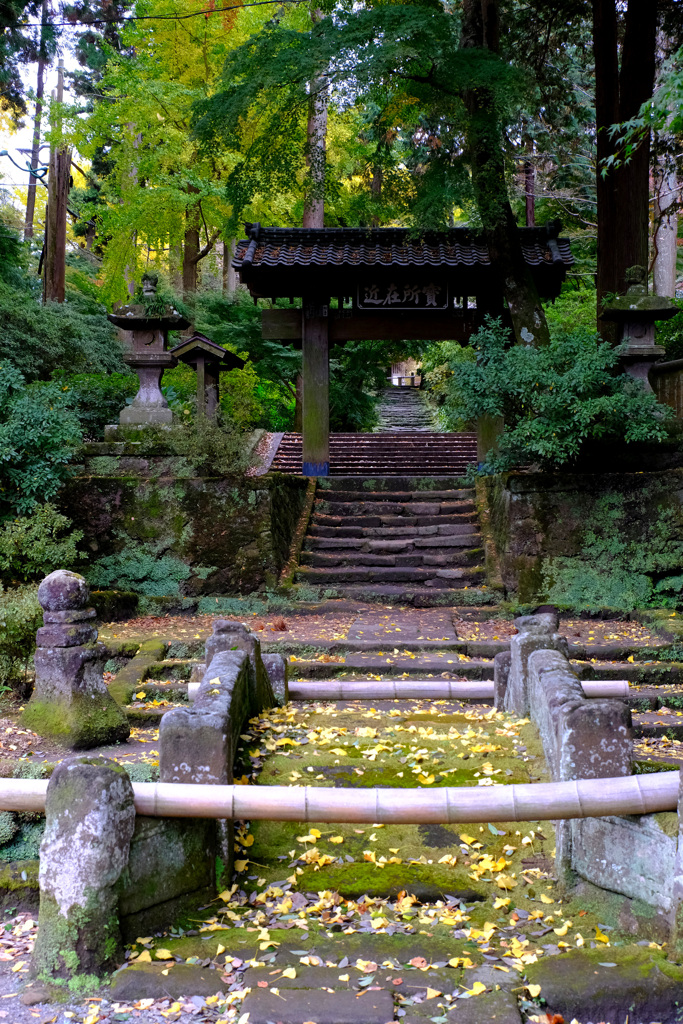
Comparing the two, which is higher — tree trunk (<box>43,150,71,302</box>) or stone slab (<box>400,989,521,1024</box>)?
tree trunk (<box>43,150,71,302</box>)

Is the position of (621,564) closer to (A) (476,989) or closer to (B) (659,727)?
(B) (659,727)

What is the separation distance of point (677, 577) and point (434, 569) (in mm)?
3023

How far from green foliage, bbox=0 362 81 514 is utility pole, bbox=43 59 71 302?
11.7 m

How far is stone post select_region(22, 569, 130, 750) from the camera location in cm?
504

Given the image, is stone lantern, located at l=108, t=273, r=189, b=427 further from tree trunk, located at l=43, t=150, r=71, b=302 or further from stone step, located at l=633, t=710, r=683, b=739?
tree trunk, located at l=43, t=150, r=71, b=302

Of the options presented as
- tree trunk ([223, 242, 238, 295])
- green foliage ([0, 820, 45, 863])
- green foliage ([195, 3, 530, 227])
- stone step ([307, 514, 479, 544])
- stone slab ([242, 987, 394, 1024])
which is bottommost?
stone slab ([242, 987, 394, 1024])

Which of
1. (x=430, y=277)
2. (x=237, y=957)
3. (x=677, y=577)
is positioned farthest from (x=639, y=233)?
(x=237, y=957)

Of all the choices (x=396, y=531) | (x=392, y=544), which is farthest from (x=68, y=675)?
(x=396, y=531)

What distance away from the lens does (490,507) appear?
11680 millimetres

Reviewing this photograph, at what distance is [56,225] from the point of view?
63.4 ft

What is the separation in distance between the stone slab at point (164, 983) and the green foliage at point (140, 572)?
713cm

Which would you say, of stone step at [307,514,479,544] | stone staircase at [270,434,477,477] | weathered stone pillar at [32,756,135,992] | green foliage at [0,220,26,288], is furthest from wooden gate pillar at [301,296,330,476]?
weathered stone pillar at [32,756,135,992]

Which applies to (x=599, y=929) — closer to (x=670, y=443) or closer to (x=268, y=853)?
(x=268, y=853)

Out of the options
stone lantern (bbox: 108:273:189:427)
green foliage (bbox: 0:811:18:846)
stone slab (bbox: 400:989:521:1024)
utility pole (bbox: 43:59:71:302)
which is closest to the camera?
stone slab (bbox: 400:989:521:1024)
